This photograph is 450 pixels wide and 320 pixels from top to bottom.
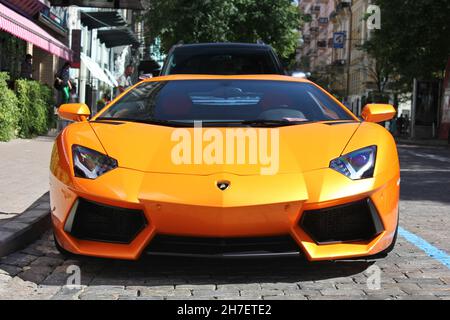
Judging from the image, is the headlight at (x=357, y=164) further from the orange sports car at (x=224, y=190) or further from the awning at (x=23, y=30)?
the awning at (x=23, y=30)

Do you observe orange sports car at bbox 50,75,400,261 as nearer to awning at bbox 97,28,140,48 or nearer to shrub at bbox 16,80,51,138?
shrub at bbox 16,80,51,138

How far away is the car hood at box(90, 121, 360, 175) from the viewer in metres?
3.75

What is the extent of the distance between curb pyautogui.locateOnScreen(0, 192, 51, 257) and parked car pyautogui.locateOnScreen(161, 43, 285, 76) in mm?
3450

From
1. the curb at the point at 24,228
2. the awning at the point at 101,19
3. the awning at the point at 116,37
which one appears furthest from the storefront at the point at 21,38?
the awning at the point at 116,37

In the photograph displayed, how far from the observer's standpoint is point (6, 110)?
12836mm

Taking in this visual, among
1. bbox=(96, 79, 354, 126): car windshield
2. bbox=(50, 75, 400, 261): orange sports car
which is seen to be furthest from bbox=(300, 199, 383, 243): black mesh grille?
bbox=(96, 79, 354, 126): car windshield

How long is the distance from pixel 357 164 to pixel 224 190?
0.85 metres

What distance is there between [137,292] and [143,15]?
26293 mm

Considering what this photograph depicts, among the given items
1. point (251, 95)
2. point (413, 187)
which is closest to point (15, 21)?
point (413, 187)

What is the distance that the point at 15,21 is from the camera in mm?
14523

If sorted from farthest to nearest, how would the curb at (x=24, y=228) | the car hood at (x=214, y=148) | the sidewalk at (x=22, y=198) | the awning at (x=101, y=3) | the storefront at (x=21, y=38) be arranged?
the storefront at (x=21, y=38) → the awning at (x=101, y=3) → the sidewalk at (x=22, y=198) → the curb at (x=24, y=228) → the car hood at (x=214, y=148)

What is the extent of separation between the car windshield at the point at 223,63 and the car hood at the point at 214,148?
15.0 feet

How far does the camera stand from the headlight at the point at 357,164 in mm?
3787
